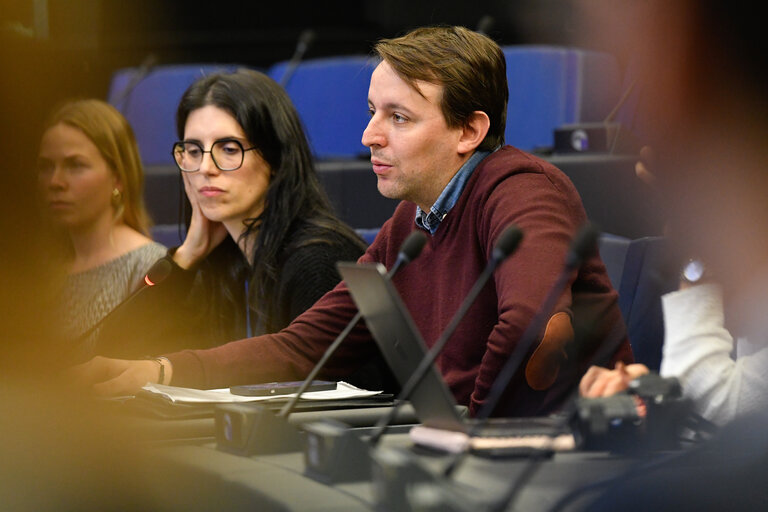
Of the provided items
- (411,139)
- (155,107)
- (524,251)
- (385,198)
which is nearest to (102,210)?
(385,198)

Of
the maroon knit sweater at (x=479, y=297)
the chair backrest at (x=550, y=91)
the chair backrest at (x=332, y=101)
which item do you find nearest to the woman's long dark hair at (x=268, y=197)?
the maroon knit sweater at (x=479, y=297)

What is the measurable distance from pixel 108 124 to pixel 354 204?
895 mm

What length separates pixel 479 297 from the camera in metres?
1.64

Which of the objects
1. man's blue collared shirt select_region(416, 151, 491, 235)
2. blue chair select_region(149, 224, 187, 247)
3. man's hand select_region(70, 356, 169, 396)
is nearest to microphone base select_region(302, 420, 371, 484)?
man's hand select_region(70, 356, 169, 396)

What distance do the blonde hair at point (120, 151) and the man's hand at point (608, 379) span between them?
5.69 ft

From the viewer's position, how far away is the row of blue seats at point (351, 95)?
390cm

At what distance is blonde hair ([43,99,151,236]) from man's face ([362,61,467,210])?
0.98m

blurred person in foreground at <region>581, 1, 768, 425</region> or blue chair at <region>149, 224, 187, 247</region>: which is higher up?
blurred person in foreground at <region>581, 1, 768, 425</region>

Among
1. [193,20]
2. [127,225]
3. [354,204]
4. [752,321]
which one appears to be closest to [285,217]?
[127,225]

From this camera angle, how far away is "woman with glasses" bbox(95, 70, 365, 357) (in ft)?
7.11

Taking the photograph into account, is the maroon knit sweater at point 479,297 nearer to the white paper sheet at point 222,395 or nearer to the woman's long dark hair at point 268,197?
the white paper sheet at point 222,395

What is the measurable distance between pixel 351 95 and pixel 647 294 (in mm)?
2974

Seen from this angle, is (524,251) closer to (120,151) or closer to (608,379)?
(608,379)

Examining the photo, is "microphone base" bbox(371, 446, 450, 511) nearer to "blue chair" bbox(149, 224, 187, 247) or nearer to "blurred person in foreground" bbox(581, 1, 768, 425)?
"blurred person in foreground" bbox(581, 1, 768, 425)
